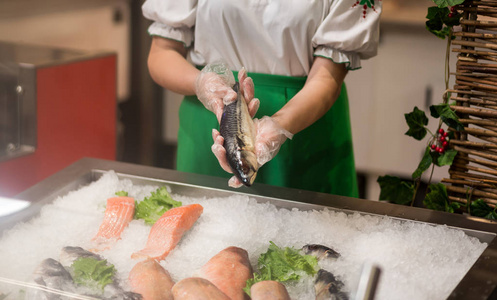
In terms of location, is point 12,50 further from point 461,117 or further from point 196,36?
point 461,117

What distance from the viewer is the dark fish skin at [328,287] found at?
91 cm

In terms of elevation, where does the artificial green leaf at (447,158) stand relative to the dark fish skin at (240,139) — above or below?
below

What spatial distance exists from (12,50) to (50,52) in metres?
0.17

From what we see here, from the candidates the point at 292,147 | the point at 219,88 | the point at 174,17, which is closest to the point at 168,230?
the point at 219,88

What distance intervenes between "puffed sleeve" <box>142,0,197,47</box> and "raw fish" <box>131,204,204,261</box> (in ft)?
2.03

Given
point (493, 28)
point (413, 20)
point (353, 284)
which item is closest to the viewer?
point (353, 284)

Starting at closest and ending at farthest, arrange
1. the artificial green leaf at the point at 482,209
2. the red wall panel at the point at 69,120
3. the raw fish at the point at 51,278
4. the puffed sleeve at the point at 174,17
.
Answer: the raw fish at the point at 51,278
the artificial green leaf at the point at 482,209
the puffed sleeve at the point at 174,17
the red wall panel at the point at 69,120

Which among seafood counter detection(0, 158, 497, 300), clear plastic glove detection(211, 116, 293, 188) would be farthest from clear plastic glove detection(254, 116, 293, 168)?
seafood counter detection(0, 158, 497, 300)

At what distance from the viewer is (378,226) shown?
3.81ft

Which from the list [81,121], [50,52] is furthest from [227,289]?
[50,52]

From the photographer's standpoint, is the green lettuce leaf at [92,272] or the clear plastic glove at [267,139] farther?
the clear plastic glove at [267,139]

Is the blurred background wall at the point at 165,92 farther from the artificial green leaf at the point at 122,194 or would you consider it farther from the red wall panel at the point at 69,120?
the artificial green leaf at the point at 122,194

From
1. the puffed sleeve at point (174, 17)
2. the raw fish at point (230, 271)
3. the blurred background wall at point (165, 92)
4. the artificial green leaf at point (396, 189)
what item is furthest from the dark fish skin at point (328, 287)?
the blurred background wall at point (165, 92)

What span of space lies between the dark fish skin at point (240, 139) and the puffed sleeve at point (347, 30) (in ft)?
1.36
